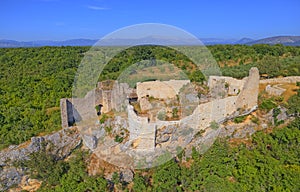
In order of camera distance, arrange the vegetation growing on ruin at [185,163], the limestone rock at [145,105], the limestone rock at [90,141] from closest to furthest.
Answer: the vegetation growing on ruin at [185,163] < the limestone rock at [90,141] < the limestone rock at [145,105]

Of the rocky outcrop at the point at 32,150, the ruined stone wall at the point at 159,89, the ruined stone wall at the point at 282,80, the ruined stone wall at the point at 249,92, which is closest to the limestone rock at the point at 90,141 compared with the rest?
the rocky outcrop at the point at 32,150

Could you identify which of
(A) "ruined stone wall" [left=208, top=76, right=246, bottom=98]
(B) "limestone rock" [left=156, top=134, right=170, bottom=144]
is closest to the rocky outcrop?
(B) "limestone rock" [left=156, top=134, right=170, bottom=144]

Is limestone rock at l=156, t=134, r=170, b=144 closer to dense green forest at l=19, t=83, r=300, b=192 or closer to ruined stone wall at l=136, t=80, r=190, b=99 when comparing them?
dense green forest at l=19, t=83, r=300, b=192

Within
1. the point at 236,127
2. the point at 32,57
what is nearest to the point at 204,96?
the point at 236,127

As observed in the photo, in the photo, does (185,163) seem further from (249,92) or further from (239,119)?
(249,92)

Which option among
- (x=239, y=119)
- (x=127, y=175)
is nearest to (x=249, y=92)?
(x=239, y=119)

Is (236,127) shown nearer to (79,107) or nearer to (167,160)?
(167,160)

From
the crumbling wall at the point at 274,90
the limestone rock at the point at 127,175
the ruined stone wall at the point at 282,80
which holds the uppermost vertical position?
the ruined stone wall at the point at 282,80

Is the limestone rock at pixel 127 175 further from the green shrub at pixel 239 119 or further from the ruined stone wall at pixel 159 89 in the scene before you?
the green shrub at pixel 239 119
